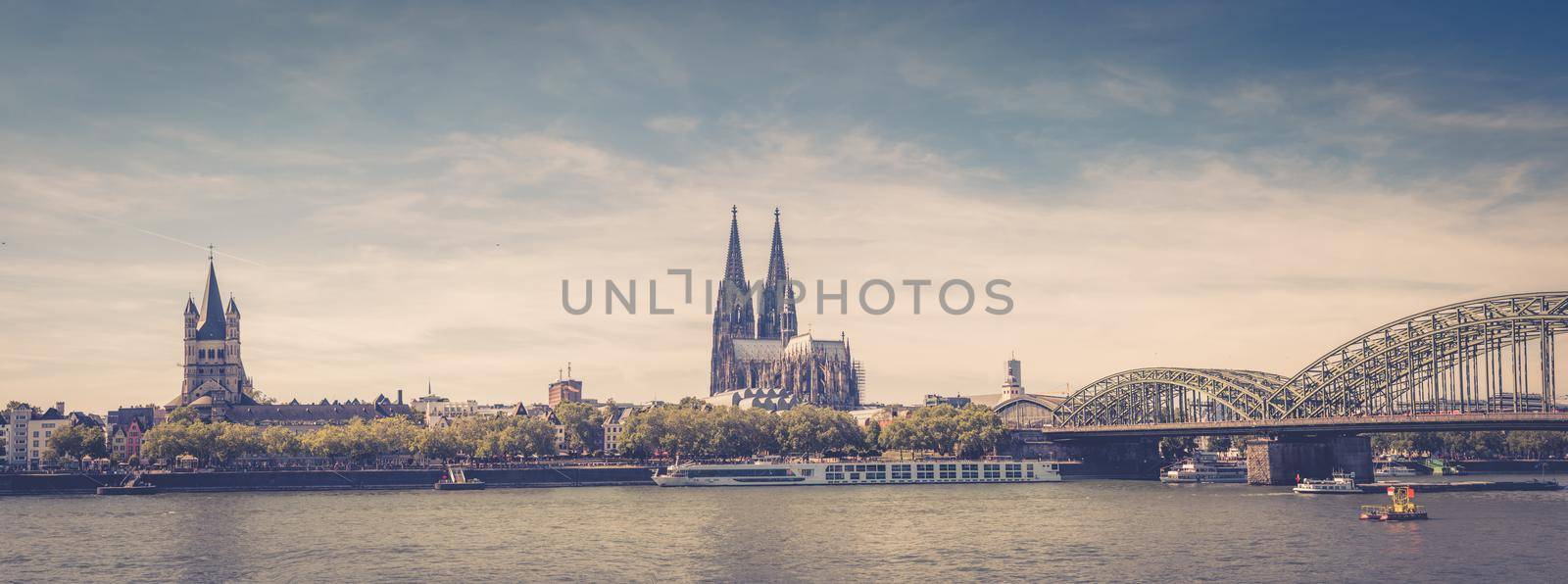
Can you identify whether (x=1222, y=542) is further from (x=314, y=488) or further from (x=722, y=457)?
(x=722, y=457)

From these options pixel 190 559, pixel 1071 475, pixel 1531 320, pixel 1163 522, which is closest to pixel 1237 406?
pixel 1071 475

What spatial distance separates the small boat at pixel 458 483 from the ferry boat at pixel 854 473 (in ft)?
52.4

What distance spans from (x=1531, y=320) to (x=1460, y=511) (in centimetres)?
2555

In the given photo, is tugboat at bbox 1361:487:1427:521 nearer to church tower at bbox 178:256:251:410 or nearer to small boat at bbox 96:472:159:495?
small boat at bbox 96:472:159:495

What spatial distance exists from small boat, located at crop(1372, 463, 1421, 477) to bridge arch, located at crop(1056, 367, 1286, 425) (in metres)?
16.3

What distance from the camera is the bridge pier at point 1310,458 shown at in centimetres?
12000

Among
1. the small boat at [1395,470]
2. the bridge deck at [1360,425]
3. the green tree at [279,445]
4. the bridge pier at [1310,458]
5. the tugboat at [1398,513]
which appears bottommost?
the small boat at [1395,470]

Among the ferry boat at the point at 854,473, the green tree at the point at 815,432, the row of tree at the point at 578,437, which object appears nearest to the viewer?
the ferry boat at the point at 854,473

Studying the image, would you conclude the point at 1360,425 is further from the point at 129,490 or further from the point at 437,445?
the point at 129,490

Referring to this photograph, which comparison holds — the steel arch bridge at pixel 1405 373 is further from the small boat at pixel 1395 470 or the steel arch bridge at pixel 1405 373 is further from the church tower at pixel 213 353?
the church tower at pixel 213 353

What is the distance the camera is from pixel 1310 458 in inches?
4771

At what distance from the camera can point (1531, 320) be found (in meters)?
103

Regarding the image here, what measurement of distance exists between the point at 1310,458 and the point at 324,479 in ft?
270

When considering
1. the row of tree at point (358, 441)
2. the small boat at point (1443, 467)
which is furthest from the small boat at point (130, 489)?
the small boat at point (1443, 467)
